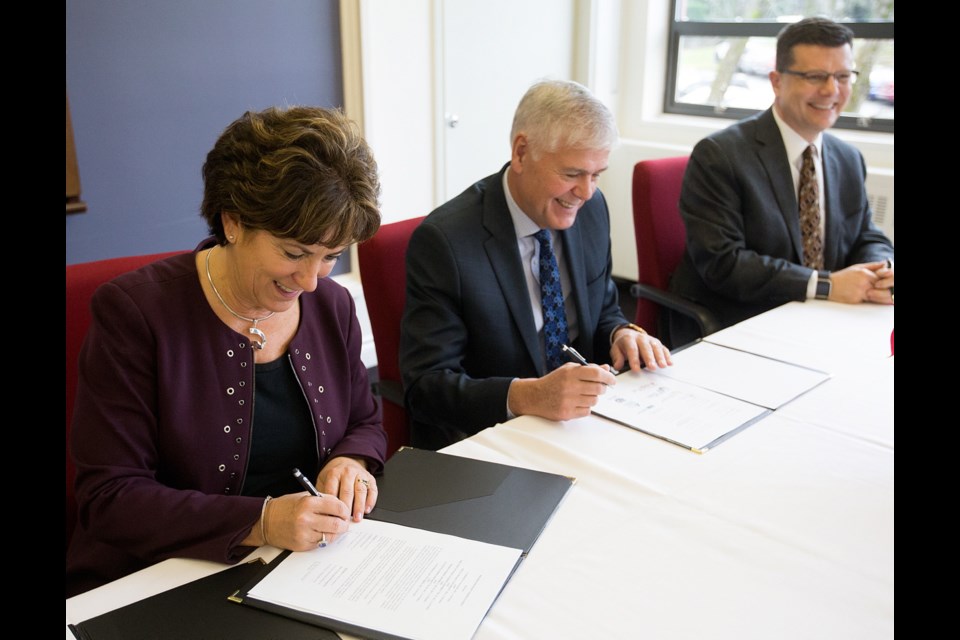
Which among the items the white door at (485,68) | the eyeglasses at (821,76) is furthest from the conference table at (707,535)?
the white door at (485,68)

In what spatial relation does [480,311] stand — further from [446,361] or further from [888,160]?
[888,160]

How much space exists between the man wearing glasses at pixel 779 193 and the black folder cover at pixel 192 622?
6.28 ft

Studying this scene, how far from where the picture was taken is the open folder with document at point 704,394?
157 cm

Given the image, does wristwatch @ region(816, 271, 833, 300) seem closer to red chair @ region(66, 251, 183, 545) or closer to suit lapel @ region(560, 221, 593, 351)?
suit lapel @ region(560, 221, 593, 351)

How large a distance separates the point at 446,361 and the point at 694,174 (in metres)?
1.26

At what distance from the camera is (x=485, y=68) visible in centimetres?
415

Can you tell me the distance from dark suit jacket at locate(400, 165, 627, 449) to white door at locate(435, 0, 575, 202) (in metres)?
2.14

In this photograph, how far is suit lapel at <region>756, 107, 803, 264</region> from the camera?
263 cm

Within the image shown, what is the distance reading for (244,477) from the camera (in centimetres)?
138

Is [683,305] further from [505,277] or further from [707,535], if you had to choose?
[707,535]

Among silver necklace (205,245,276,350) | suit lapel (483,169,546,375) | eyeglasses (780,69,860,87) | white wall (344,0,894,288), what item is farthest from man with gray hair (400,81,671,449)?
white wall (344,0,894,288)
